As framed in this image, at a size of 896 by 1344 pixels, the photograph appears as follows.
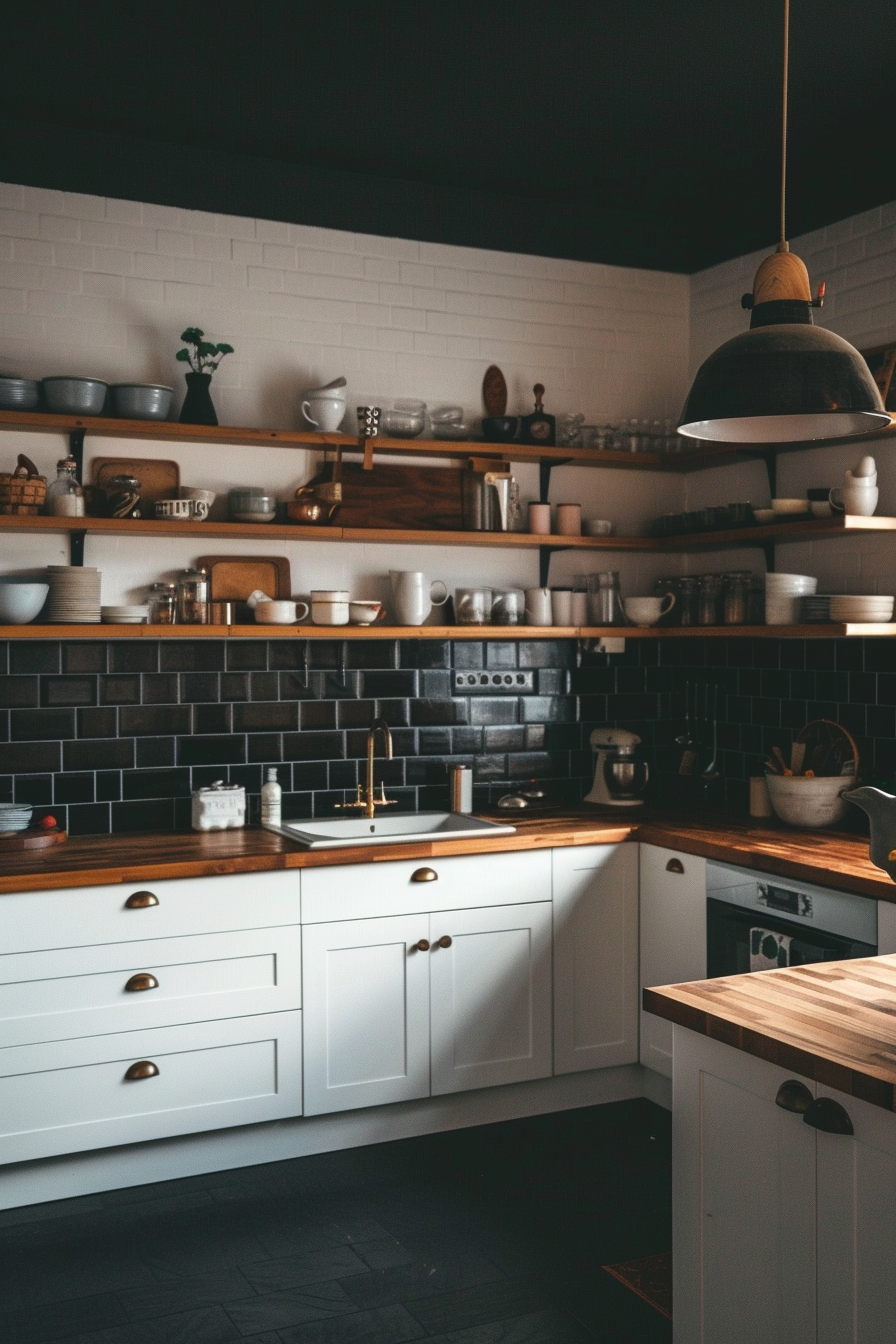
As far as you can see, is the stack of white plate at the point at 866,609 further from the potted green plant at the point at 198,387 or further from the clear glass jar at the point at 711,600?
the potted green plant at the point at 198,387

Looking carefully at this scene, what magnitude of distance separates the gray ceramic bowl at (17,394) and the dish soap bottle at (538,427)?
1776 mm

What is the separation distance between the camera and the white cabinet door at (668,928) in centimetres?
389

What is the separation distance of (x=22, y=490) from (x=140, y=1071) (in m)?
1.78

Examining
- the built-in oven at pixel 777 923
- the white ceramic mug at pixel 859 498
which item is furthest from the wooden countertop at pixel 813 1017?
the white ceramic mug at pixel 859 498

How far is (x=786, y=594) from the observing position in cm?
414

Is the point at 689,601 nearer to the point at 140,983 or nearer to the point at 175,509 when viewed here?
the point at 175,509

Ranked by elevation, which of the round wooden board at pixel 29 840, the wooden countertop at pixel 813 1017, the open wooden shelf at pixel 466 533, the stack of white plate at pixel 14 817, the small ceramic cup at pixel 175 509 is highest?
the small ceramic cup at pixel 175 509

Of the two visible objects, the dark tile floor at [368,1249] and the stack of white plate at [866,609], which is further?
the stack of white plate at [866,609]

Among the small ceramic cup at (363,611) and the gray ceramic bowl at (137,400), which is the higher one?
the gray ceramic bowl at (137,400)

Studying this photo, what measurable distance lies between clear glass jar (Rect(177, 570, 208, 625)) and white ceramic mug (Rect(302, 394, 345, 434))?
2.18ft

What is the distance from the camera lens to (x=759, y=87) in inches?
140

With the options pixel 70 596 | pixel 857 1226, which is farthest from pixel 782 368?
pixel 70 596

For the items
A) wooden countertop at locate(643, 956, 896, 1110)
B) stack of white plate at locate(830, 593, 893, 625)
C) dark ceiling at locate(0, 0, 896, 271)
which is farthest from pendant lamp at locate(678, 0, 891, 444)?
stack of white plate at locate(830, 593, 893, 625)

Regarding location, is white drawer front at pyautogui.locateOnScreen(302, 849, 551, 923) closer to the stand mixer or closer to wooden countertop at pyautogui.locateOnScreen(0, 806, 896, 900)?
wooden countertop at pyautogui.locateOnScreen(0, 806, 896, 900)
